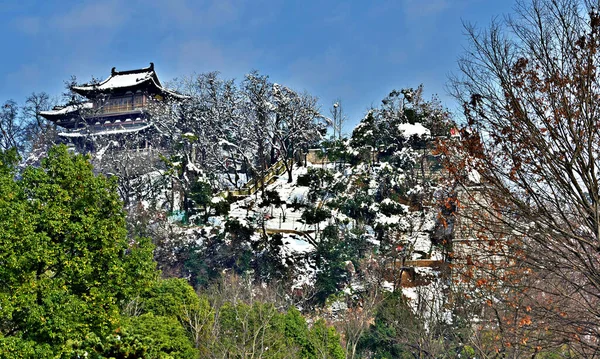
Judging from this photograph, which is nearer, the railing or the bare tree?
the bare tree

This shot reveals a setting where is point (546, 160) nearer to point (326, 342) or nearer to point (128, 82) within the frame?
point (326, 342)

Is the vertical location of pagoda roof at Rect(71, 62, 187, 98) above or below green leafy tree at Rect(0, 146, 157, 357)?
above

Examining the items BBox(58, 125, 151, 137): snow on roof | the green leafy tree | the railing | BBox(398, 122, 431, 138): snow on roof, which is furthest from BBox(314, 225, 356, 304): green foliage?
BBox(58, 125, 151, 137): snow on roof

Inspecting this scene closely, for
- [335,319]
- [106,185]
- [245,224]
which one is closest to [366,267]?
[335,319]

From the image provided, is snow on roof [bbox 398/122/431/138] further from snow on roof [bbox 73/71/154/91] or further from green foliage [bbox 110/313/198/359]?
snow on roof [bbox 73/71/154/91]

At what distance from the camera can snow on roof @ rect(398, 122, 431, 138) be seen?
24.4m

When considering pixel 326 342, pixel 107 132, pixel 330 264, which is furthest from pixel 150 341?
pixel 107 132

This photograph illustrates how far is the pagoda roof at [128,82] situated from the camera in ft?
111

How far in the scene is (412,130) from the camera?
24578 millimetres

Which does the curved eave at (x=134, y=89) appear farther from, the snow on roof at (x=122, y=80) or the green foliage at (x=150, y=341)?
the green foliage at (x=150, y=341)

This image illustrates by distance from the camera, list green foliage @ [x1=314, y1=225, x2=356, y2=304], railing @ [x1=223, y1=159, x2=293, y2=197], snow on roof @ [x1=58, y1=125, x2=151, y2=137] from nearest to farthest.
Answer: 1. green foliage @ [x1=314, y1=225, x2=356, y2=304]
2. railing @ [x1=223, y1=159, x2=293, y2=197]
3. snow on roof @ [x1=58, y1=125, x2=151, y2=137]

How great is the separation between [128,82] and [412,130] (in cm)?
2270

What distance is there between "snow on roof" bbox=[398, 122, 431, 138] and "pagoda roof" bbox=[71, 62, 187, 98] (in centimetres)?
1642

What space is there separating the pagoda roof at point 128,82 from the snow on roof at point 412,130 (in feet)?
53.9
